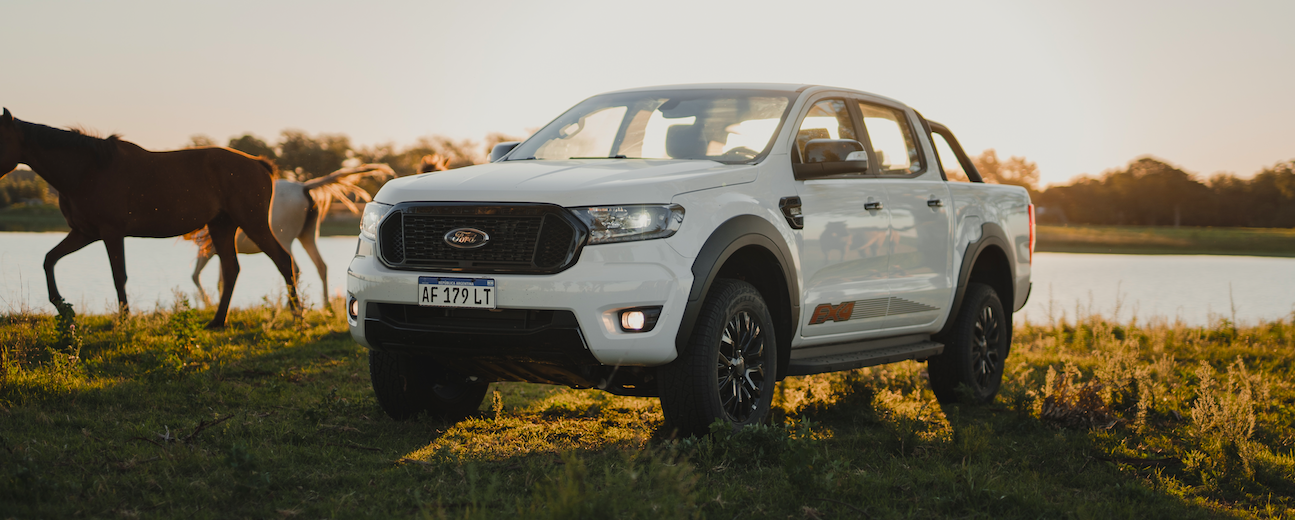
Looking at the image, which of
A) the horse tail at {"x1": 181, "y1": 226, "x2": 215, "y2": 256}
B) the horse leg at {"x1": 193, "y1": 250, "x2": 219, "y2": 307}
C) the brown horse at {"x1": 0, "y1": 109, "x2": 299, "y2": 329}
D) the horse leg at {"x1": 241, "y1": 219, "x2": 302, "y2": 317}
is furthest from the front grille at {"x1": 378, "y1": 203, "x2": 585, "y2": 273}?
the horse tail at {"x1": 181, "y1": 226, "x2": 215, "y2": 256}

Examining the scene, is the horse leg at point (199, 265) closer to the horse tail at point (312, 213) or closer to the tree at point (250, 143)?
the horse tail at point (312, 213)

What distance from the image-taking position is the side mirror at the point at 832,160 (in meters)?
5.18

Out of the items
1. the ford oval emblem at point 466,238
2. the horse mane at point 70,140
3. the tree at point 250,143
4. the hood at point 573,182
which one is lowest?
the ford oval emblem at point 466,238

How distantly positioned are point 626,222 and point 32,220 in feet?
136

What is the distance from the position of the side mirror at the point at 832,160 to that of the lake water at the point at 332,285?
6.81 m

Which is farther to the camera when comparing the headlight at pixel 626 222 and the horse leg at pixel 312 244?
the horse leg at pixel 312 244

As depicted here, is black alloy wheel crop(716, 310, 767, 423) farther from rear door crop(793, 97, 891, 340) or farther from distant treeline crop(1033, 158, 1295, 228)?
distant treeline crop(1033, 158, 1295, 228)

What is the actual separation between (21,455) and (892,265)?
4.60m

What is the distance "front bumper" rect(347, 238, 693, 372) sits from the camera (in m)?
4.21

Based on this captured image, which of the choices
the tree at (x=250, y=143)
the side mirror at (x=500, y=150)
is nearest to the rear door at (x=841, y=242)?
the side mirror at (x=500, y=150)

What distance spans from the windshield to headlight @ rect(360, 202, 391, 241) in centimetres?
112

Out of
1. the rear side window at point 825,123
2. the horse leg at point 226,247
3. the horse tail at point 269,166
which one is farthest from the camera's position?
the horse tail at point 269,166

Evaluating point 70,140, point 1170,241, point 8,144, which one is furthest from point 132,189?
point 1170,241

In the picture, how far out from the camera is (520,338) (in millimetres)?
4297
